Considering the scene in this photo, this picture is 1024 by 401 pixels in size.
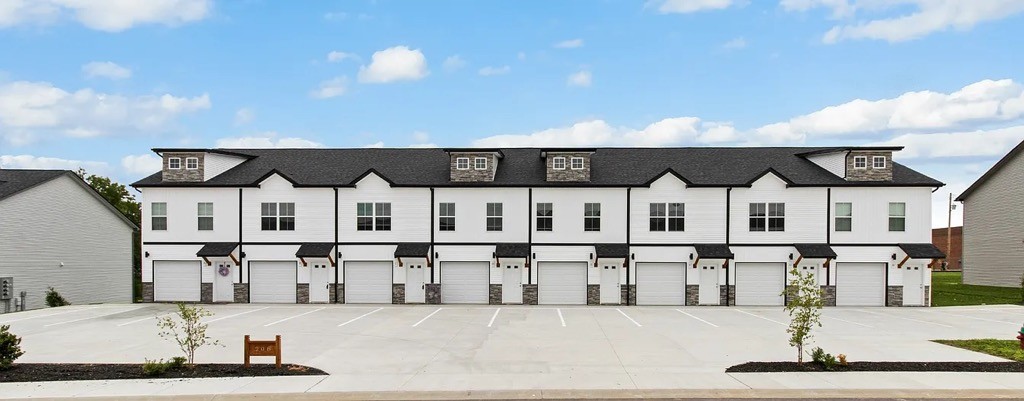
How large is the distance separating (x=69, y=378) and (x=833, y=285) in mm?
32343

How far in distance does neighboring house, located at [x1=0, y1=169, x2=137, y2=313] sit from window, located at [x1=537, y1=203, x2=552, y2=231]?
24.9 m

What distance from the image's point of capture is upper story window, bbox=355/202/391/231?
34375mm

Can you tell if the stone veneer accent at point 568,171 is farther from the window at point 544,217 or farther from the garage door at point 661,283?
the garage door at point 661,283

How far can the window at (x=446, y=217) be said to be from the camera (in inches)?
1345

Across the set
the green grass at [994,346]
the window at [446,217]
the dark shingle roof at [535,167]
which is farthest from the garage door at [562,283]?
the green grass at [994,346]

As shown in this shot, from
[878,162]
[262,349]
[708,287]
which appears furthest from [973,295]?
[262,349]

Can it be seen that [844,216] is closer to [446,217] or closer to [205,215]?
[446,217]

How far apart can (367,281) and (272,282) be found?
16.4ft

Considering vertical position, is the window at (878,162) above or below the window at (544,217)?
above

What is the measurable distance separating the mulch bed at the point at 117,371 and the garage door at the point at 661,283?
2174 centimetres

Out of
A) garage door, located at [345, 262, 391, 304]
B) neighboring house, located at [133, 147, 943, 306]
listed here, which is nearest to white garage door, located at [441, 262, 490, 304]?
neighboring house, located at [133, 147, 943, 306]

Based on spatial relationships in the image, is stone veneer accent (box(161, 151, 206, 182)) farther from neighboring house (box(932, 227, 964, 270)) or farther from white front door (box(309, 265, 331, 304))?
neighboring house (box(932, 227, 964, 270))

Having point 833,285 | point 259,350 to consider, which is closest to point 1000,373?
point 259,350

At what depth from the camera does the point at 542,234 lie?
1331 inches
